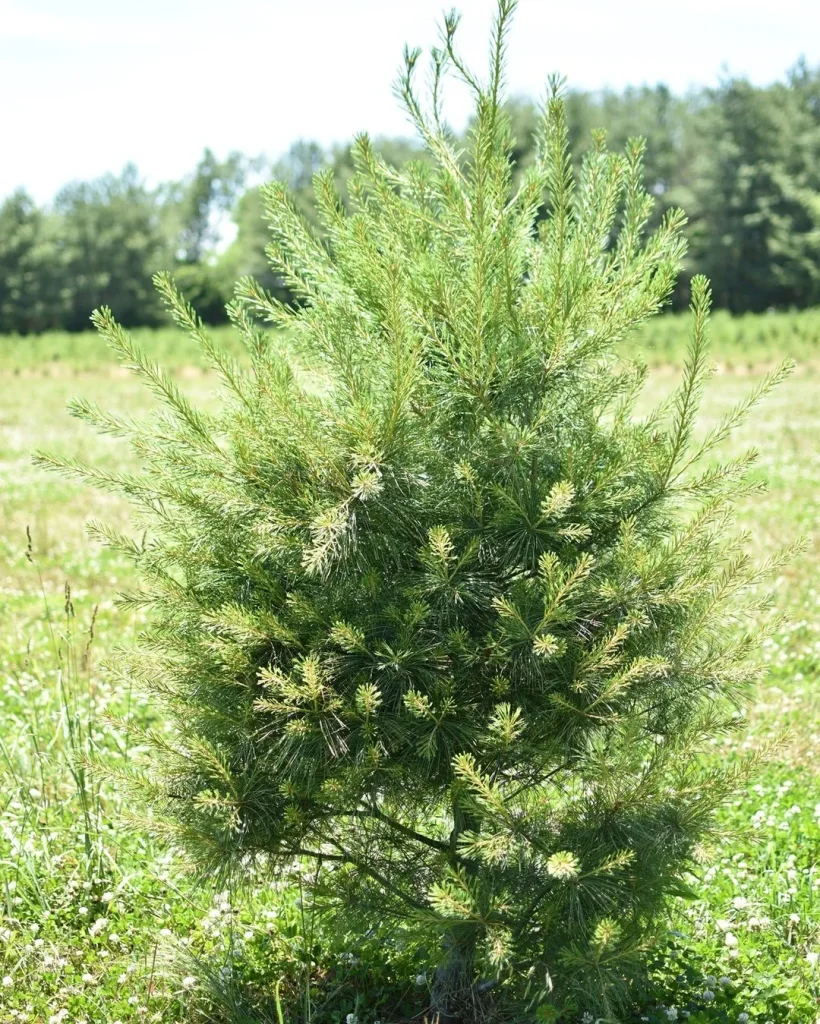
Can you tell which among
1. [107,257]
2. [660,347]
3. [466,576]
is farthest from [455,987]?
[107,257]

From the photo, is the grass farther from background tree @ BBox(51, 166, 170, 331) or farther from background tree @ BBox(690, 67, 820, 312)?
background tree @ BBox(51, 166, 170, 331)

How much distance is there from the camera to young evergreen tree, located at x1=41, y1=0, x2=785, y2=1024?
10.5 feet

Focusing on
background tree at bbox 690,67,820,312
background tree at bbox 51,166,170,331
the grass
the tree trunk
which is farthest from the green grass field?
background tree at bbox 51,166,170,331

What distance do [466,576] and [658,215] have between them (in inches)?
2329

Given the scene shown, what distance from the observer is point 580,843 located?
326 centimetres

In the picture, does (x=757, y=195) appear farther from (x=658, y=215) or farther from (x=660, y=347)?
(x=660, y=347)

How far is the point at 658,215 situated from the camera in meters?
57.8

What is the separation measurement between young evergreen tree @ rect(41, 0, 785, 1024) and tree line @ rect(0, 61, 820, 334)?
4901 cm

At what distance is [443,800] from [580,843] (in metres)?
0.51

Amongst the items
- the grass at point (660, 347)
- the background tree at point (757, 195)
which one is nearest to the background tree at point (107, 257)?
the grass at point (660, 347)

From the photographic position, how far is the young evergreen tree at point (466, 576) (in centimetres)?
319

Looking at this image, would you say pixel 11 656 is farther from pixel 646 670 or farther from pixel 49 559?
pixel 646 670

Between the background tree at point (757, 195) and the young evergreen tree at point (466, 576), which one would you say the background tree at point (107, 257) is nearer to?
the background tree at point (757, 195)

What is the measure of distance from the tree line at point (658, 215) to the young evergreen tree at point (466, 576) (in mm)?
49010
